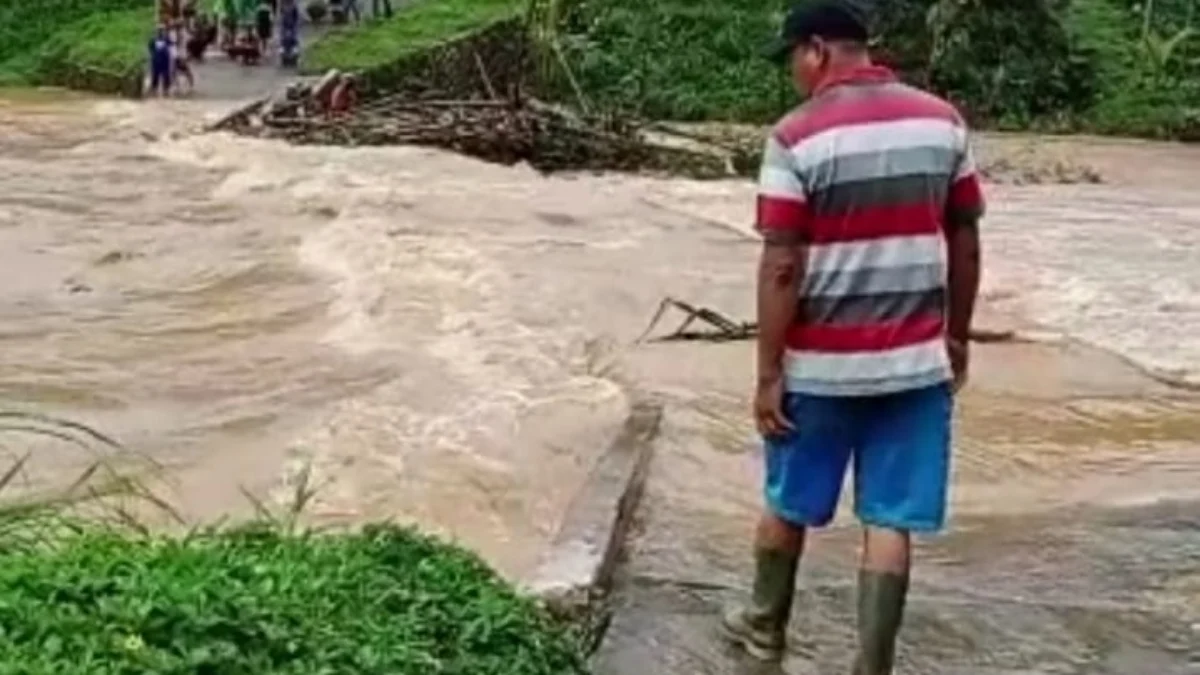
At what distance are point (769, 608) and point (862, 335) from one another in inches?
37.1

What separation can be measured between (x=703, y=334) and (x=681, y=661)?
693 centimetres

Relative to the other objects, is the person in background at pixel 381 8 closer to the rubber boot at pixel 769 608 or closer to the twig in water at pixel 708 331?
the twig in water at pixel 708 331

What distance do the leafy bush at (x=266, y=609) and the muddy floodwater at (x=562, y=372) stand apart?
0.56 meters

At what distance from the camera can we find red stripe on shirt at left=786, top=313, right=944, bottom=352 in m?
5.52

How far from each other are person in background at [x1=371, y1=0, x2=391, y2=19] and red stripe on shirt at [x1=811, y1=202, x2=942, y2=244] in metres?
26.6

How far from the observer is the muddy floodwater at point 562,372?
282 inches

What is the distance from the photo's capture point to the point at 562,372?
12.2m

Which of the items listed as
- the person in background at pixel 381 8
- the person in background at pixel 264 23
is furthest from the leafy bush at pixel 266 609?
the person in background at pixel 381 8

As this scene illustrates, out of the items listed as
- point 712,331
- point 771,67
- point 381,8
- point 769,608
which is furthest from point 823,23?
point 381,8

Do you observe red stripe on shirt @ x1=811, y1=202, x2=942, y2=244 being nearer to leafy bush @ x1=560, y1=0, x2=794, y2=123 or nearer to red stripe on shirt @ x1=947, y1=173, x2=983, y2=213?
red stripe on shirt @ x1=947, y1=173, x2=983, y2=213

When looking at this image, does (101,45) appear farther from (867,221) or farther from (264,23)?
(867,221)

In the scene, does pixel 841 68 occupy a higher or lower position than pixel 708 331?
higher

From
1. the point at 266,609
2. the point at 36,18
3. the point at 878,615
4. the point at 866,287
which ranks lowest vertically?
the point at 36,18

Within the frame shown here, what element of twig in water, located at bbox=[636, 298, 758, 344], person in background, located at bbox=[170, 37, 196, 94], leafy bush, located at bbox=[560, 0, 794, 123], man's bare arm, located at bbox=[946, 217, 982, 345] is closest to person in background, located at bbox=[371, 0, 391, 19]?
leafy bush, located at bbox=[560, 0, 794, 123]
